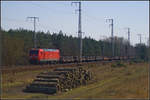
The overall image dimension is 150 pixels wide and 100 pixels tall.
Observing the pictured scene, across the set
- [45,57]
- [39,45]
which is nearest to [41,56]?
[45,57]

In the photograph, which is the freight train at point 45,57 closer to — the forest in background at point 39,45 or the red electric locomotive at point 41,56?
the red electric locomotive at point 41,56

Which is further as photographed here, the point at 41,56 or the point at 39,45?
the point at 39,45

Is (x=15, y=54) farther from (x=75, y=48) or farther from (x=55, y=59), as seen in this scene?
(x=75, y=48)

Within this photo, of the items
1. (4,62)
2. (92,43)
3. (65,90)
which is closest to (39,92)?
(65,90)

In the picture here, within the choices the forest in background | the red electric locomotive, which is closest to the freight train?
the red electric locomotive

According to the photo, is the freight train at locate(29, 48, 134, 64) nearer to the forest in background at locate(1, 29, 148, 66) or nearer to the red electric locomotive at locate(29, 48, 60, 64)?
the red electric locomotive at locate(29, 48, 60, 64)

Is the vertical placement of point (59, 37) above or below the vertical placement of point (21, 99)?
above

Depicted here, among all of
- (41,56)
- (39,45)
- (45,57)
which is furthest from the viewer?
(39,45)

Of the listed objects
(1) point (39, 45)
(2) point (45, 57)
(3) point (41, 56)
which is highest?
(1) point (39, 45)

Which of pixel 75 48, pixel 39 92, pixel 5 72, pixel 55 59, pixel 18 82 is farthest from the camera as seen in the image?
pixel 75 48

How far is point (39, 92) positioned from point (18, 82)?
4.75m

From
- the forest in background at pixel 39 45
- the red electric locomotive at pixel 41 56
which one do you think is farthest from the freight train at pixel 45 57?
the forest in background at pixel 39 45

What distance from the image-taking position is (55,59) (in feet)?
167

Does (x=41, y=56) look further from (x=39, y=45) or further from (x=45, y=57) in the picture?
(x=39, y=45)
